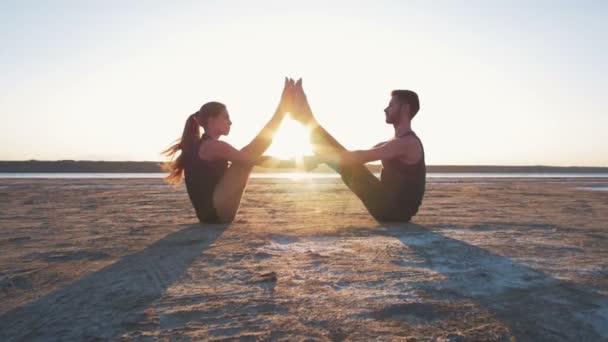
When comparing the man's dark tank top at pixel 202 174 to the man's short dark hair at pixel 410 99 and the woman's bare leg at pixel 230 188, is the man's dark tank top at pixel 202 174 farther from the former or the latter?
the man's short dark hair at pixel 410 99

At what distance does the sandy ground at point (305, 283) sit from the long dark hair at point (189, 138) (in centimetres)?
78

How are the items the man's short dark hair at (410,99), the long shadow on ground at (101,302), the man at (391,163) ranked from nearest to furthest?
the long shadow on ground at (101,302) → the man at (391,163) → the man's short dark hair at (410,99)

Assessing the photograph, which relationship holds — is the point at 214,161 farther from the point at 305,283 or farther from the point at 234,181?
the point at 305,283

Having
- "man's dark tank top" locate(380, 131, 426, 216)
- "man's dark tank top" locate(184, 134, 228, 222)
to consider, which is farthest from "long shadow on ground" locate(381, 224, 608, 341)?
"man's dark tank top" locate(184, 134, 228, 222)

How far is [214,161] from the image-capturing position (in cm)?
495

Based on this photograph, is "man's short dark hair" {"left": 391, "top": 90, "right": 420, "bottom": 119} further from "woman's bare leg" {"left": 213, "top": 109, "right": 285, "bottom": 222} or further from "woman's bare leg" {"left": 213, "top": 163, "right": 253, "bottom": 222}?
"woman's bare leg" {"left": 213, "top": 163, "right": 253, "bottom": 222}

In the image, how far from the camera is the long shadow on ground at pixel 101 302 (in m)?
2.08

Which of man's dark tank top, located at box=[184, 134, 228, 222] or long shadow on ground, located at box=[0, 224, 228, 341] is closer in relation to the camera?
long shadow on ground, located at box=[0, 224, 228, 341]

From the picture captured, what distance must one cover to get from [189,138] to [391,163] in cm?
254

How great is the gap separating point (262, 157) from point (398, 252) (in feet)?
7.18

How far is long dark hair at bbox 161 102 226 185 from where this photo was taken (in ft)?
16.6

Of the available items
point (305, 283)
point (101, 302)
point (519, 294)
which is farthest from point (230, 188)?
point (519, 294)

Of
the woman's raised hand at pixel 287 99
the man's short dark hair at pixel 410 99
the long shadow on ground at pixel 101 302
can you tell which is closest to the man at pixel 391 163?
the man's short dark hair at pixel 410 99

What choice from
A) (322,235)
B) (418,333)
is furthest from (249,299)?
(322,235)
